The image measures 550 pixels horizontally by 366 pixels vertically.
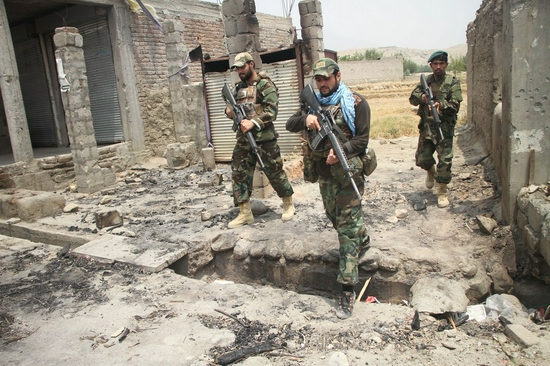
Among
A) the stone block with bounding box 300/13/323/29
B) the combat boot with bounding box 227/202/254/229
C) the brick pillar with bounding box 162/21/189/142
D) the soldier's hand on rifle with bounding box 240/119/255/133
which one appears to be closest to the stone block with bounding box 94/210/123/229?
the combat boot with bounding box 227/202/254/229

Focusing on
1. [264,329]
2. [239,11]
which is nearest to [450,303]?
[264,329]

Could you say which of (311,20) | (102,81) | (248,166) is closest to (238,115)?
(248,166)

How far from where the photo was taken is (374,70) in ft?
107

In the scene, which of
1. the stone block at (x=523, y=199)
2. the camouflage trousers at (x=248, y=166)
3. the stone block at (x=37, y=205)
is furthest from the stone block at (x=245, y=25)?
the stone block at (x=523, y=199)

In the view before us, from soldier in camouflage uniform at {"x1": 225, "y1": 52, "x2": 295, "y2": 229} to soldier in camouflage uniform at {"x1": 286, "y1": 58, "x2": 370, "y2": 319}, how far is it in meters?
1.28

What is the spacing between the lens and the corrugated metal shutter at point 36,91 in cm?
1101

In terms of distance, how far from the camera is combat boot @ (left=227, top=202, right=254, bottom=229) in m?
4.80

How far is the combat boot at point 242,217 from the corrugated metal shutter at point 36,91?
28.2ft

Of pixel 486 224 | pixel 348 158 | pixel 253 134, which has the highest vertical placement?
pixel 253 134

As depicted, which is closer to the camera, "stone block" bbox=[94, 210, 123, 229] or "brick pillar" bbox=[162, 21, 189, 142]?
"stone block" bbox=[94, 210, 123, 229]

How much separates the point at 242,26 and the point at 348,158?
3.62 metres

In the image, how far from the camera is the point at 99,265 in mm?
4172

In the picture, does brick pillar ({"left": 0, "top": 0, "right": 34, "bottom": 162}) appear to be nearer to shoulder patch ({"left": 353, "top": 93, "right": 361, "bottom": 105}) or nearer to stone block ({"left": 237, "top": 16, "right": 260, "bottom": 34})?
stone block ({"left": 237, "top": 16, "right": 260, "bottom": 34})

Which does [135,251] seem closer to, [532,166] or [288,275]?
[288,275]
